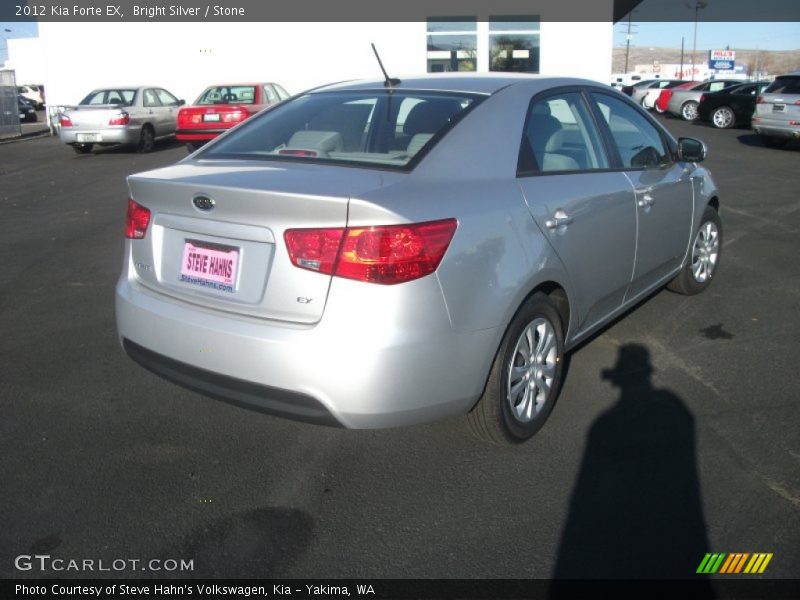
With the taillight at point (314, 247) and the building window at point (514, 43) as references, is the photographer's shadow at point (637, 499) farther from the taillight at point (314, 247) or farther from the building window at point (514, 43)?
the building window at point (514, 43)

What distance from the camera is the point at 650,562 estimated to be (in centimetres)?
269

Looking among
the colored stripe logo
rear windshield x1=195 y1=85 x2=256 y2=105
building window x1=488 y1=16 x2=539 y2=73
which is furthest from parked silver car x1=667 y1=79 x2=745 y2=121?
the colored stripe logo

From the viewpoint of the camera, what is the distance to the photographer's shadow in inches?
106

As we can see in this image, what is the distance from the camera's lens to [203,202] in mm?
3025

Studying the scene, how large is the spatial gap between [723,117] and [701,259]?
2009cm

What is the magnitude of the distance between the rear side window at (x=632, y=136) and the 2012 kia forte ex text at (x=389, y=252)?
0.62 ft

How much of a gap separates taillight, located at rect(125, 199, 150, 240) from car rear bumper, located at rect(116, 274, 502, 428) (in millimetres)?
454

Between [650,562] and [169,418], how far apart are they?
7.83 ft

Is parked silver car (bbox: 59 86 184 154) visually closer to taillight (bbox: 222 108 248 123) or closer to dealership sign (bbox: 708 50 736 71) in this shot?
taillight (bbox: 222 108 248 123)

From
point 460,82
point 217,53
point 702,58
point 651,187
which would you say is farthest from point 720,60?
point 702,58

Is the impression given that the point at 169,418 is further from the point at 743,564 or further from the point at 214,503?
the point at 743,564

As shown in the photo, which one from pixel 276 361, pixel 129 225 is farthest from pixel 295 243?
pixel 129 225

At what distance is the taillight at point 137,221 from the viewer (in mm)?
3322

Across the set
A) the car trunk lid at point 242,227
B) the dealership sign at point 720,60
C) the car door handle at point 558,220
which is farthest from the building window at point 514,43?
the dealership sign at point 720,60
